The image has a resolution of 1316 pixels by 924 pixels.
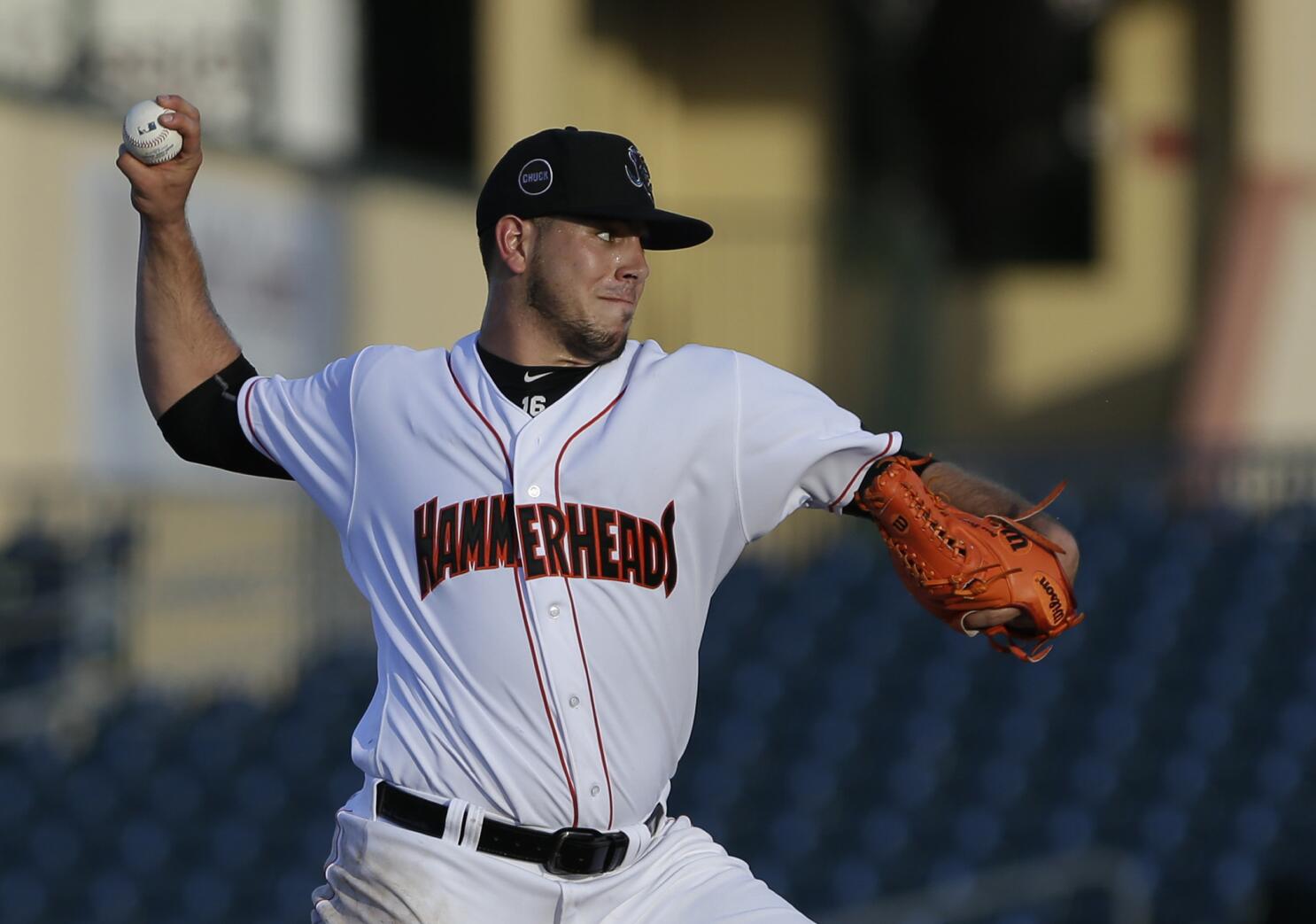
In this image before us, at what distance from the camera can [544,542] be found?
3062mm

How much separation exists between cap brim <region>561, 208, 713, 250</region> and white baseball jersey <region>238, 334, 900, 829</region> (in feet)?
0.62

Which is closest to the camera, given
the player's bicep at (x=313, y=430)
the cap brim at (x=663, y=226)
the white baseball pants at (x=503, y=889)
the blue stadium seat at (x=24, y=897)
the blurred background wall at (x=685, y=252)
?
the white baseball pants at (x=503, y=889)

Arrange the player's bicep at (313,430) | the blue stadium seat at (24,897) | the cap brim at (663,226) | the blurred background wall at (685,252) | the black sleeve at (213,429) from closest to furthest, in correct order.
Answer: the cap brim at (663,226)
the player's bicep at (313,430)
the black sleeve at (213,429)
the blue stadium seat at (24,897)
the blurred background wall at (685,252)

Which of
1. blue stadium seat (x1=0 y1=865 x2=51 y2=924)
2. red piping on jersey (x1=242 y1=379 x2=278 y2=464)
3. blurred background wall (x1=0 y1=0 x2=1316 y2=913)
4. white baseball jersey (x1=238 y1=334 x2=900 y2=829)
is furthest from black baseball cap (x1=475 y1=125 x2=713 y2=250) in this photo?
blurred background wall (x1=0 y1=0 x2=1316 y2=913)

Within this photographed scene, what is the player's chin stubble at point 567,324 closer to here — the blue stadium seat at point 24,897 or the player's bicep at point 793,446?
the player's bicep at point 793,446

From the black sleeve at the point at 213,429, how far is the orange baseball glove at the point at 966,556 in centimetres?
103

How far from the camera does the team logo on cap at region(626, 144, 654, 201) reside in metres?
3.18

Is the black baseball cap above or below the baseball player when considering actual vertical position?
above

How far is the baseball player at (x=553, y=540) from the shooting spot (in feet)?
9.93

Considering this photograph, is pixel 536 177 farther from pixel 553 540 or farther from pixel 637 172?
pixel 553 540

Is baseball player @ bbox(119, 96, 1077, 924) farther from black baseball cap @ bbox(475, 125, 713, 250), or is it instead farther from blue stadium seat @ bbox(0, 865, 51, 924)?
blue stadium seat @ bbox(0, 865, 51, 924)

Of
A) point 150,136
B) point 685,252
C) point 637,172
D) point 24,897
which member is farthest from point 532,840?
point 685,252

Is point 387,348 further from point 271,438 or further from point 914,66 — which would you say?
point 914,66

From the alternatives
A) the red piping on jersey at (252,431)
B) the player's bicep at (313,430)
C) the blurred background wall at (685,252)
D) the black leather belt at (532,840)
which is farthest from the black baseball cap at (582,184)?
the blurred background wall at (685,252)
